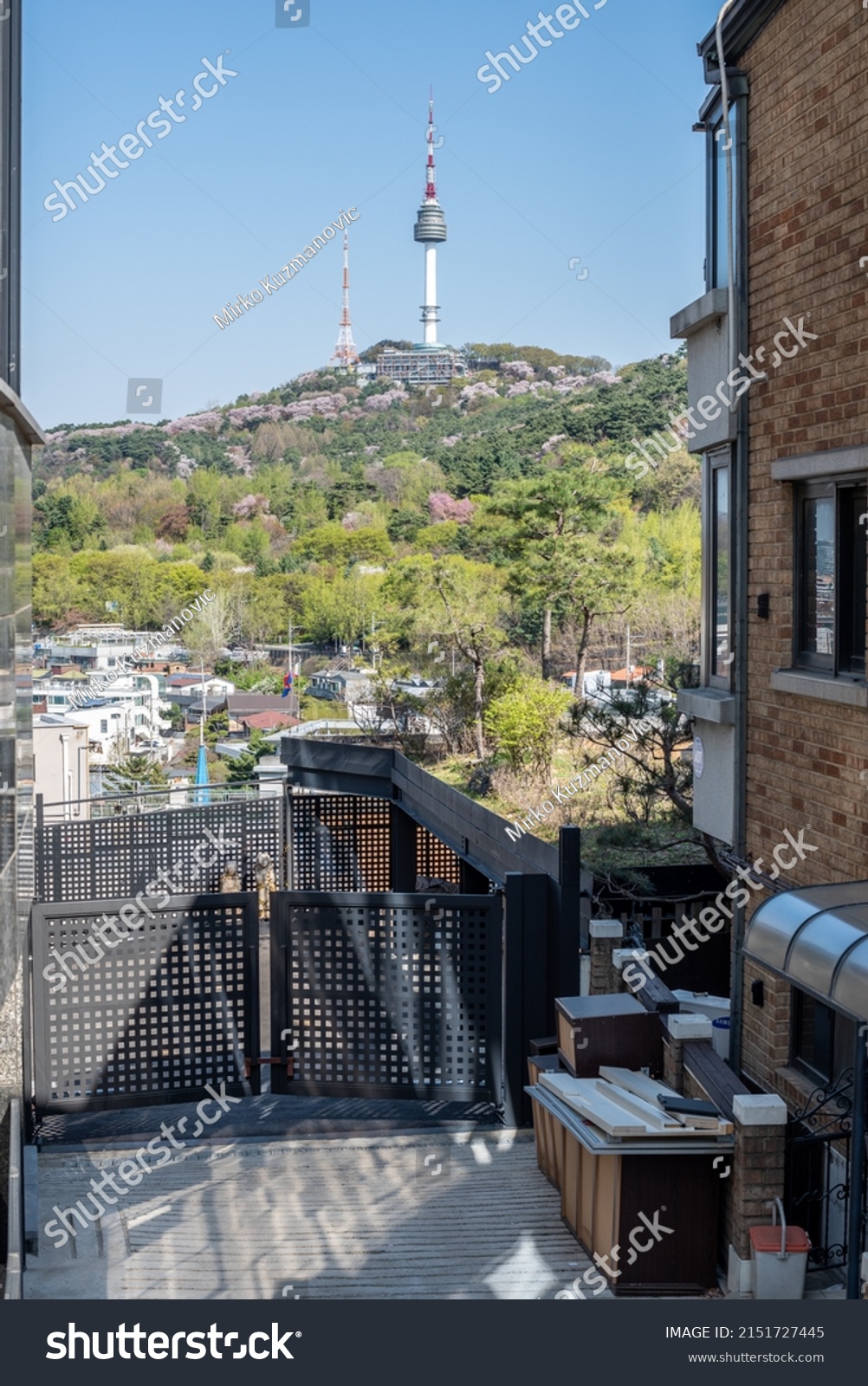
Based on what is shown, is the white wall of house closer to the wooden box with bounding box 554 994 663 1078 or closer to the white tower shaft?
the wooden box with bounding box 554 994 663 1078

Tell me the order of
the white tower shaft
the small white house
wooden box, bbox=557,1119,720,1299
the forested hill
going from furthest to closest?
the white tower shaft, the forested hill, the small white house, wooden box, bbox=557,1119,720,1299

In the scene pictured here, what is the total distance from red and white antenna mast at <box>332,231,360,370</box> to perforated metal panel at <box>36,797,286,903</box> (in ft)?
262

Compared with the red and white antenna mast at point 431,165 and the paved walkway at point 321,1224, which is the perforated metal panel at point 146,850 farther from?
the red and white antenna mast at point 431,165

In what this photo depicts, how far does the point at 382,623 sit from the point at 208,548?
24364 millimetres

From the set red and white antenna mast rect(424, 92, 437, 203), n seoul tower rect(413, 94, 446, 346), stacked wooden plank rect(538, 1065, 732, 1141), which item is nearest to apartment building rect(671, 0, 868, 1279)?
stacked wooden plank rect(538, 1065, 732, 1141)

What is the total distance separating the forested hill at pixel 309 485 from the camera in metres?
62.4

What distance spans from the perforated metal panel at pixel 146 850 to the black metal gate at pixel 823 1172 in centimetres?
919

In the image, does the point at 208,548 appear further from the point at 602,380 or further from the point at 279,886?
the point at 279,886

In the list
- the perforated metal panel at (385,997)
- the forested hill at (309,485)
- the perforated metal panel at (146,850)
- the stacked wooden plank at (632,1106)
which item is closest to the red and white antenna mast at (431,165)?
the forested hill at (309,485)

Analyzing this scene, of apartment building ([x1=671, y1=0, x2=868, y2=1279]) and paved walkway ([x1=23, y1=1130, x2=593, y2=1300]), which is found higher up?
apartment building ([x1=671, y1=0, x2=868, y2=1279])

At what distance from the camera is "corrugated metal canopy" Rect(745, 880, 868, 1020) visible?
4680mm

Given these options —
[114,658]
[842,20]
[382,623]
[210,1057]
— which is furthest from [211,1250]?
[114,658]

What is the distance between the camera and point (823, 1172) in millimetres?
6637

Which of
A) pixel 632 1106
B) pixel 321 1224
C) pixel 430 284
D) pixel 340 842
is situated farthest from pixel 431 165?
pixel 632 1106
